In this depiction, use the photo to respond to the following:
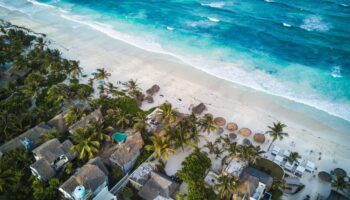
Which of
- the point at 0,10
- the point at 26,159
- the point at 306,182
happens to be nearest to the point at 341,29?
the point at 306,182

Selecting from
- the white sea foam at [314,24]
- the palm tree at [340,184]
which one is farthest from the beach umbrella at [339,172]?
the white sea foam at [314,24]

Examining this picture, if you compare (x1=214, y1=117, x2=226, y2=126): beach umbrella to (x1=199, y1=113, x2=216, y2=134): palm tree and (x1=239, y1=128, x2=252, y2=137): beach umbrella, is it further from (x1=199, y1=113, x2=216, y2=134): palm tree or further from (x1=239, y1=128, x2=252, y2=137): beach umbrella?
(x1=199, y1=113, x2=216, y2=134): palm tree

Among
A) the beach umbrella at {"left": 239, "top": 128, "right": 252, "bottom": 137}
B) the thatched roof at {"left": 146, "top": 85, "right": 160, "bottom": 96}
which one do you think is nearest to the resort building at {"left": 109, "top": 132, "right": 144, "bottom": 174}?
the thatched roof at {"left": 146, "top": 85, "right": 160, "bottom": 96}

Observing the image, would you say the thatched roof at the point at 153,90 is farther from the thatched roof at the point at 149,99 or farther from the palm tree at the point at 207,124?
the palm tree at the point at 207,124

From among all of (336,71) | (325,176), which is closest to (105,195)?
(325,176)

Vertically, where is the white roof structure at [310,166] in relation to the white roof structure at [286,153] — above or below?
below

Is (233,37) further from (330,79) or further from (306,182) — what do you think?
(306,182)
